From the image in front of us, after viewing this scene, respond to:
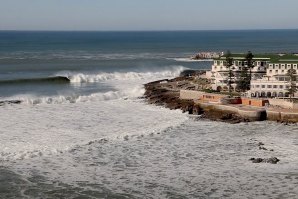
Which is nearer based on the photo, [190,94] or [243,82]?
[190,94]

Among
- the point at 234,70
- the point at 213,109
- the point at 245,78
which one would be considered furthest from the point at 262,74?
the point at 213,109

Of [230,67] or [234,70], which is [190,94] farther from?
[234,70]

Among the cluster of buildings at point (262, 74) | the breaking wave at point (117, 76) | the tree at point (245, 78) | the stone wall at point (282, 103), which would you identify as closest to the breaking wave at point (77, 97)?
the cluster of buildings at point (262, 74)

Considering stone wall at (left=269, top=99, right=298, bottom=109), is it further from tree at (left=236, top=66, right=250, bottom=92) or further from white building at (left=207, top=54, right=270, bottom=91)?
white building at (left=207, top=54, right=270, bottom=91)

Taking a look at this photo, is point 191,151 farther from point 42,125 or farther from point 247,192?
point 42,125

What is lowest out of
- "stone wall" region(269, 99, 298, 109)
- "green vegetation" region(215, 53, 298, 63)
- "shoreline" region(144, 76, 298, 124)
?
"shoreline" region(144, 76, 298, 124)

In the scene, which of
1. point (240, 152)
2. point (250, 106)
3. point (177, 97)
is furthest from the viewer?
point (177, 97)

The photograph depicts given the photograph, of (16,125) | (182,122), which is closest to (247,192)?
(182,122)

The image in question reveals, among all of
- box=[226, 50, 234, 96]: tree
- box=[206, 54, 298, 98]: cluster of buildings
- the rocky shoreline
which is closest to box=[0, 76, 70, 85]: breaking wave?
the rocky shoreline
